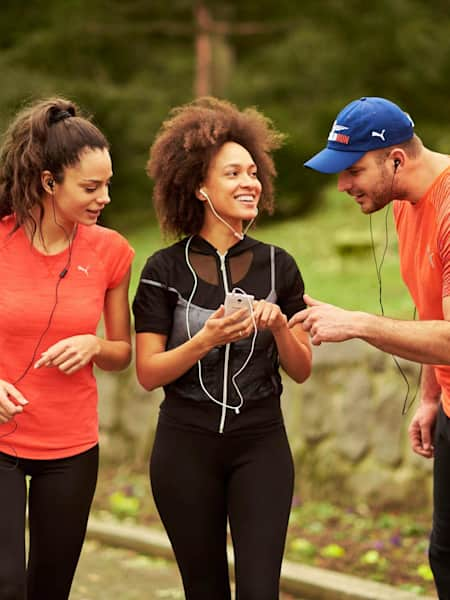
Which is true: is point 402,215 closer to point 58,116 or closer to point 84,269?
point 84,269

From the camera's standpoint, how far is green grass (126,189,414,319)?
27.8ft

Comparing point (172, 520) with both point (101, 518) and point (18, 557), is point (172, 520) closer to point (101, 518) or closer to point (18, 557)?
point (18, 557)

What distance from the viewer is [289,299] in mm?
4188

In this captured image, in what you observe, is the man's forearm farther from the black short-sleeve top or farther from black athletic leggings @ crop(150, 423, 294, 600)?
black athletic leggings @ crop(150, 423, 294, 600)

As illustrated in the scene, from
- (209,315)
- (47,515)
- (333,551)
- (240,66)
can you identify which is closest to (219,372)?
(209,315)

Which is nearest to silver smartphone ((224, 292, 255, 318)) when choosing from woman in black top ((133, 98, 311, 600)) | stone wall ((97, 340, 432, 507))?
woman in black top ((133, 98, 311, 600))

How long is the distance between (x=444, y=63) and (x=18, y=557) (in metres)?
10.7

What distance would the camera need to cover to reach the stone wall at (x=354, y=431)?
6910 mm

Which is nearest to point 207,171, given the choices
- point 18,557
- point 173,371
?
point 173,371

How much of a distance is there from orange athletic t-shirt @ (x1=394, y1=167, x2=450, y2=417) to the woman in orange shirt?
1.08 metres

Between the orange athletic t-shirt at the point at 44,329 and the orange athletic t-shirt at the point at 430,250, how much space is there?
1108 mm

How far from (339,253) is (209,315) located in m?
5.62

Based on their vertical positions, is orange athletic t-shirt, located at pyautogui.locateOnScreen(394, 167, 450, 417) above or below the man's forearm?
above

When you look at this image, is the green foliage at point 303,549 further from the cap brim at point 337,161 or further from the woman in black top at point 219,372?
the cap brim at point 337,161
